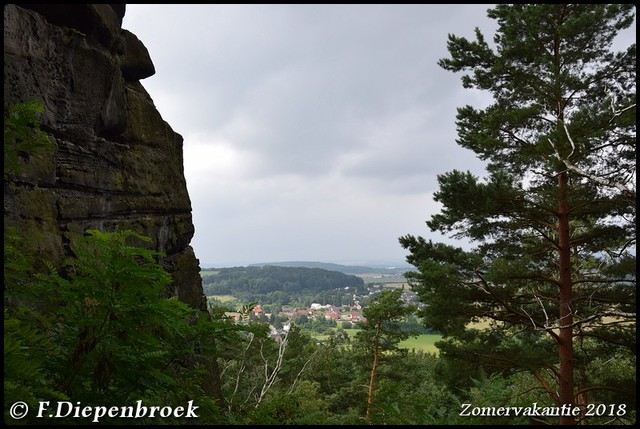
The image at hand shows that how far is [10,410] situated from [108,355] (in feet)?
1.72

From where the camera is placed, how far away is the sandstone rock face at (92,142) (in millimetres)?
6664

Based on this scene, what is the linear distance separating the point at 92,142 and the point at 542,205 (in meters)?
11.2

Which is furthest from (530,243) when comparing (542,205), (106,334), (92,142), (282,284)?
(282,284)

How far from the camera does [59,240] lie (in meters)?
6.95

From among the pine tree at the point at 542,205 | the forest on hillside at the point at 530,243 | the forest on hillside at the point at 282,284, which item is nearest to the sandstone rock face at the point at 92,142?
the forest on hillside at the point at 530,243

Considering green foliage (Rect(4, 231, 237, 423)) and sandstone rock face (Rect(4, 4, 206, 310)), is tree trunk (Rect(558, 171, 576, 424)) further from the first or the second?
sandstone rock face (Rect(4, 4, 206, 310))

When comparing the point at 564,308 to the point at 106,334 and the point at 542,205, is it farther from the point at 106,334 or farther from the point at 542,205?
the point at 106,334

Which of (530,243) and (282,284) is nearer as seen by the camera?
(530,243)

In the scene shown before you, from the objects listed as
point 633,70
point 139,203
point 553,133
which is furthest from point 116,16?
point 633,70

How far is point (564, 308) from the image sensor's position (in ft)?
22.0

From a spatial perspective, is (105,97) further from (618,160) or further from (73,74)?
(618,160)

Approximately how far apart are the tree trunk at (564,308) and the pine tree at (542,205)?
0.02 m

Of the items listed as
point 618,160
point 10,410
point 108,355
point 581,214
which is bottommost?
point 10,410

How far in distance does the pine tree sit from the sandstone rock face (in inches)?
298
